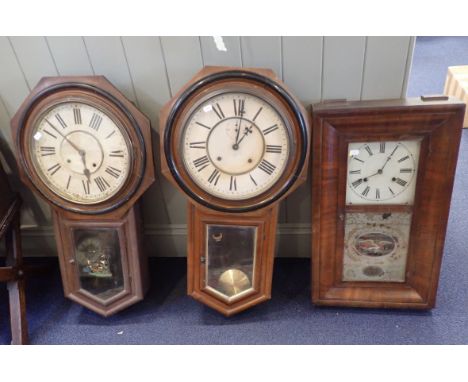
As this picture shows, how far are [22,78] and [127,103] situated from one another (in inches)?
16.4

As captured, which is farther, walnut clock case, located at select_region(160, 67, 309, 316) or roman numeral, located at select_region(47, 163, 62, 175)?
roman numeral, located at select_region(47, 163, 62, 175)

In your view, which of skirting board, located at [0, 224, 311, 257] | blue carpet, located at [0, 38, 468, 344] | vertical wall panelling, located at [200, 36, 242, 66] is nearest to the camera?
vertical wall panelling, located at [200, 36, 242, 66]

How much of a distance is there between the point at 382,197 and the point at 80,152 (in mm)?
950

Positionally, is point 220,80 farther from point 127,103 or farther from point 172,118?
point 127,103

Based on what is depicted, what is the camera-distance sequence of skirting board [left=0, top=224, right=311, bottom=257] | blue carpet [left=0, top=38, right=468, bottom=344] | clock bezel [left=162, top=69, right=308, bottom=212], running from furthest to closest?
skirting board [left=0, top=224, right=311, bottom=257] < blue carpet [left=0, top=38, right=468, bottom=344] < clock bezel [left=162, top=69, right=308, bottom=212]

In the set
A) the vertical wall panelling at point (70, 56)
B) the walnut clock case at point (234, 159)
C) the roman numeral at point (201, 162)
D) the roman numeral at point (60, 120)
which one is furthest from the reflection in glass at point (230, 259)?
the vertical wall panelling at point (70, 56)

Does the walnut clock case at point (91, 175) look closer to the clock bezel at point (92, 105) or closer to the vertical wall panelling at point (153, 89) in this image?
the clock bezel at point (92, 105)

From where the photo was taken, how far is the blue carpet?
1396mm

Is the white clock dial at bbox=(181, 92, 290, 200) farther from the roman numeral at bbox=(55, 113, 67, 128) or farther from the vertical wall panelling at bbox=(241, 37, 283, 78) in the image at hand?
the roman numeral at bbox=(55, 113, 67, 128)

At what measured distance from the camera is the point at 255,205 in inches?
50.5

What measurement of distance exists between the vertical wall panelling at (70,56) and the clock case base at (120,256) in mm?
465

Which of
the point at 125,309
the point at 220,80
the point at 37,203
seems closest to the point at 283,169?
the point at 220,80

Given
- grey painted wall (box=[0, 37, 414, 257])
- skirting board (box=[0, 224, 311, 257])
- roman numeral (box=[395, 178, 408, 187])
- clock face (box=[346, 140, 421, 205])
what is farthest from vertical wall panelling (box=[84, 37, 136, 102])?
roman numeral (box=[395, 178, 408, 187])

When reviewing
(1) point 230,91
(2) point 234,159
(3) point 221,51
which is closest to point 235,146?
(2) point 234,159
